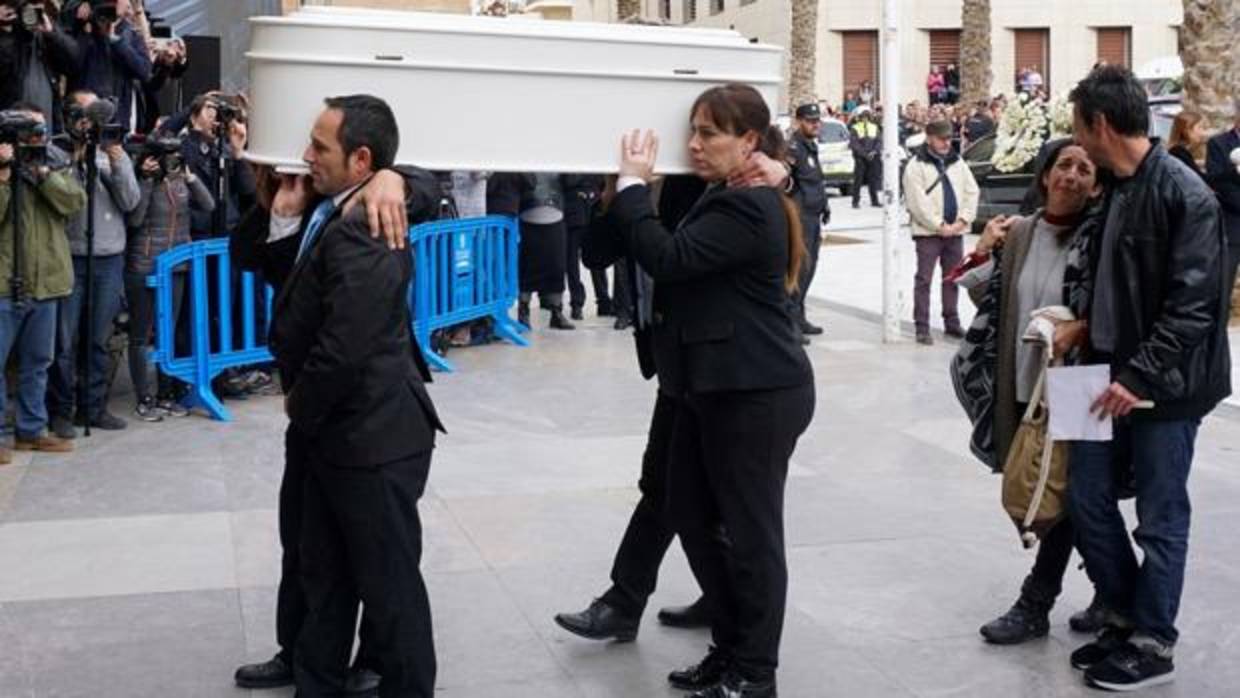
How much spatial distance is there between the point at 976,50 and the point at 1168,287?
30074 mm

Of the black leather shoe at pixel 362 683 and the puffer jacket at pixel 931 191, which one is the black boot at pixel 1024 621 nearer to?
the black leather shoe at pixel 362 683

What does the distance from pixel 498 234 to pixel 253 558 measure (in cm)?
647

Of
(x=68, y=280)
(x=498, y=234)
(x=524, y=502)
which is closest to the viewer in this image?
(x=524, y=502)

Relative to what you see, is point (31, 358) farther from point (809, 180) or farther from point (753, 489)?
point (809, 180)

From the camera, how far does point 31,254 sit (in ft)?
27.6

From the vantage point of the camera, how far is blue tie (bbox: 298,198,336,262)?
4.43 m

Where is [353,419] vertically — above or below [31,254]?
below

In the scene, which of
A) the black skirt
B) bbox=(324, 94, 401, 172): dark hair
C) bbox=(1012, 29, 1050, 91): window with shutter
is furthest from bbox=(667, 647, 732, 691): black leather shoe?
bbox=(1012, 29, 1050, 91): window with shutter

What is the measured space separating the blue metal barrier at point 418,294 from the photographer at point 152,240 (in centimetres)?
9

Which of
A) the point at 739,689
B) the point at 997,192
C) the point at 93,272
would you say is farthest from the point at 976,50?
the point at 739,689

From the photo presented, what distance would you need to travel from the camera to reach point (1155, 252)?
→ 4898 mm

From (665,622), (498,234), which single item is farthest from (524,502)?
(498,234)

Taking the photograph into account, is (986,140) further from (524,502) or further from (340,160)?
(340,160)

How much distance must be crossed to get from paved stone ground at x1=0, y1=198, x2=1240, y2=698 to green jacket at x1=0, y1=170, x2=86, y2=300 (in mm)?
887
